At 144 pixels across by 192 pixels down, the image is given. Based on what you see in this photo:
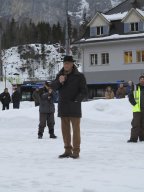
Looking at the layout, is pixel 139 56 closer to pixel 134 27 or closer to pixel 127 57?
pixel 127 57

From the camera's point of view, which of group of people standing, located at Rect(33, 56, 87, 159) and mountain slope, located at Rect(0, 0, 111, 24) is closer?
group of people standing, located at Rect(33, 56, 87, 159)

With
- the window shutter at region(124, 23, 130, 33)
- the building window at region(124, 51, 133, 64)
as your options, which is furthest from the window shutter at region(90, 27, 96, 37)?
the building window at region(124, 51, 133, 64)

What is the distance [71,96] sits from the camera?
9094mm

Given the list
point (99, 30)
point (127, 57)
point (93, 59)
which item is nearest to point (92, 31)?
point (99, 30)

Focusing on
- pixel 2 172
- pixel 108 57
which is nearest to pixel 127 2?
pixel 108 57

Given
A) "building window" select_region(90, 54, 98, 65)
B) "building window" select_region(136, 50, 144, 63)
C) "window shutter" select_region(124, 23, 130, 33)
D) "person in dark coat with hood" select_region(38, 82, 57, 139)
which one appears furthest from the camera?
"building window" select_region(90, 54, 98, 65)

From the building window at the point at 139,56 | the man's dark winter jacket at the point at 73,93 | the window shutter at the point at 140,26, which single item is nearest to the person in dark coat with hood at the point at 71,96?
the man's dark winter jacket at the point at 73,93

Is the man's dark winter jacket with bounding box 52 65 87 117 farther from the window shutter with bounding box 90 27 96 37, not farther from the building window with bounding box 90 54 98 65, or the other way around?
the building window with bounding box 90 54 98 65

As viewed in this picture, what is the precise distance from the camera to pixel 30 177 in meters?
6.91

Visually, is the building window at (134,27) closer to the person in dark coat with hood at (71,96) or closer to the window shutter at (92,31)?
the window shutter at (92,31)

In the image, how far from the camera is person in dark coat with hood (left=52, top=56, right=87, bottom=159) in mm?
9039

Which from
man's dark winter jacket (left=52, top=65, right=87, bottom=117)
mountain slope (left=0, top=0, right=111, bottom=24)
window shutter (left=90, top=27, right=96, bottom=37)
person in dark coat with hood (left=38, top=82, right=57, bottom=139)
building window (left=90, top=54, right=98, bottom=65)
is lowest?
person in dark coat with hood (left=38, top=82, right=57, bottom=139)

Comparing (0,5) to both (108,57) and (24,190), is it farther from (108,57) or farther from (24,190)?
(24,190)

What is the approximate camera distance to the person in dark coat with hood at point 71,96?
29.7 feet
